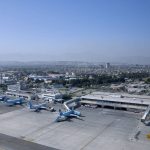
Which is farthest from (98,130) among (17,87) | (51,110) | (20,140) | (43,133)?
(17,87)

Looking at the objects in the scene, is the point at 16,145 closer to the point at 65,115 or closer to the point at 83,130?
the point at 83,130

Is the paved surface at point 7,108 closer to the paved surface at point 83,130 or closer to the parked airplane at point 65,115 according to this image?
the paved surface at point 83,130

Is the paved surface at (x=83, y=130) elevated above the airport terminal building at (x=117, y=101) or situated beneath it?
situated beneath

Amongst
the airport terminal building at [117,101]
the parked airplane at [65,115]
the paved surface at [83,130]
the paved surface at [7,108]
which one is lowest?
the paved surface at [83,130]

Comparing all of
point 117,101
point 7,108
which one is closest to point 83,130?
point 117,101

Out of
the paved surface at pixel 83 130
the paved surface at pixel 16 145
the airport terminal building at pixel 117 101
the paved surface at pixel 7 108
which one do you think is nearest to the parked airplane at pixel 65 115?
the paved surface at pixel 83 130
